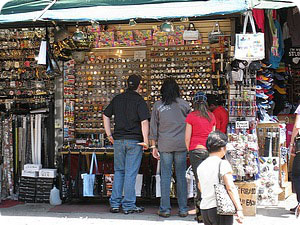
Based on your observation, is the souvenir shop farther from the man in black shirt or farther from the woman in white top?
the woman in white top

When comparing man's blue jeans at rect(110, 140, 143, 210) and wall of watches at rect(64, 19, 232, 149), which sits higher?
wall of watches at rect(64, 19, 232, 149)

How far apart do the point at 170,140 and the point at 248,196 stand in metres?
1.41

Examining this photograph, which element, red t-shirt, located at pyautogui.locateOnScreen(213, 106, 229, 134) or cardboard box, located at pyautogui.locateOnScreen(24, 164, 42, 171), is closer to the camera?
red t-shirt, located at pyautogui.locateOnScreen(213, 106, 229, 134)

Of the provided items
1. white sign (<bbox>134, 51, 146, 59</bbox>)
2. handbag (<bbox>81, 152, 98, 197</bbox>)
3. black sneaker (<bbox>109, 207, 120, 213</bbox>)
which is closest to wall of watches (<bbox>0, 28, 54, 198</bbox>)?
handbag (<bbox>81, 152, 98, 197</bbox>)

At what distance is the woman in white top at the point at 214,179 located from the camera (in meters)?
4.49

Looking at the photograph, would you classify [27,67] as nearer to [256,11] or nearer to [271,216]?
[256,11]

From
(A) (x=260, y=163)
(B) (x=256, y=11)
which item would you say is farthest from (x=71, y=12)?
(A) (x=260, y=163)

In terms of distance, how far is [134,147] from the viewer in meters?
7.06

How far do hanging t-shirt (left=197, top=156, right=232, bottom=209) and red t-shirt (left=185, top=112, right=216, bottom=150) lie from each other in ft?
5.74

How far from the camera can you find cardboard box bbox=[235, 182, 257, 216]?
22.7 ft

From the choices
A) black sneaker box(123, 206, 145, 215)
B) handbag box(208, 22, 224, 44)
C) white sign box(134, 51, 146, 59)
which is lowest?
black sneaker box(123, 206, 145, 215)

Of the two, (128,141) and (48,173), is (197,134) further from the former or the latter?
(48,173)

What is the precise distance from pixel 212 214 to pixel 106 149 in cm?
355

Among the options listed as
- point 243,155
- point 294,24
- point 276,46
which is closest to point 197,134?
point 243,155
